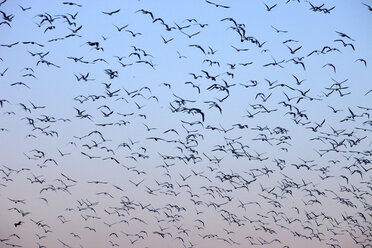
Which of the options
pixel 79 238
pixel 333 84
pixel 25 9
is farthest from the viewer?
pixel 79 238

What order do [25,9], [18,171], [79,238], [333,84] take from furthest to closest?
[79,238] < [18,171] < [333,84] < [25,9]

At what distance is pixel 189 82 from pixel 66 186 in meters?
3.78

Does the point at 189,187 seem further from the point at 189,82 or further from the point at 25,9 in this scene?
the point at 25,9

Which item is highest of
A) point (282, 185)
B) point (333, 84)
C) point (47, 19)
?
point (47, 19)

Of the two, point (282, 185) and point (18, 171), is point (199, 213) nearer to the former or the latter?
point (282, 185)

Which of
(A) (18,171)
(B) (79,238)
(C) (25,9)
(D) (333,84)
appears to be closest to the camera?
(C) (25,9)

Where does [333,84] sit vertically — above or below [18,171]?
above

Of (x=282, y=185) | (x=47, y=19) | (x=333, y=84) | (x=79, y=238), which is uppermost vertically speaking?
(x=47, y=19)

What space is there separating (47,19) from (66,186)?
12.3ft

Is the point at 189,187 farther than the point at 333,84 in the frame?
Yes

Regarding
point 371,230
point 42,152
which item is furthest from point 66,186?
point 371,230

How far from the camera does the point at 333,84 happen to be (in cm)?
721

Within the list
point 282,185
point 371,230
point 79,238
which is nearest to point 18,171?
point 79,238

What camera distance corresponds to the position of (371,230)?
335 inches
